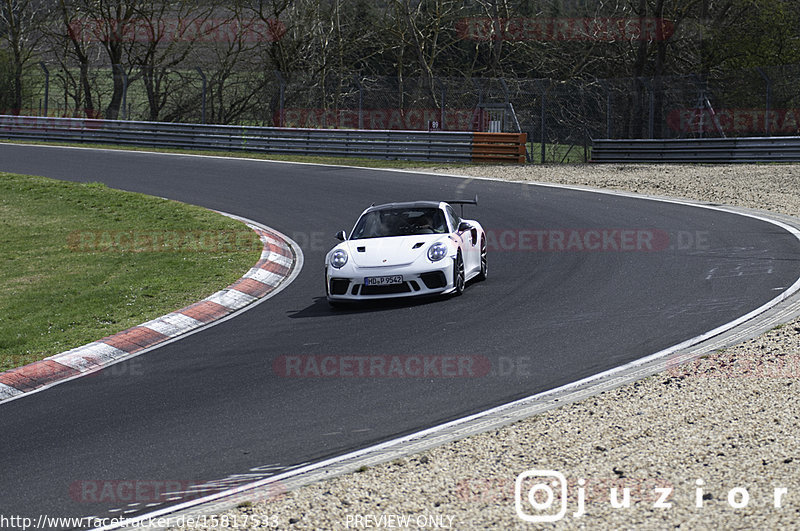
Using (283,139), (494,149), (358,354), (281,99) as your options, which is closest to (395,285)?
(358,354)

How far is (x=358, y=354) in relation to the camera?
873cm

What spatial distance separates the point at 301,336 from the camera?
9.61 metres

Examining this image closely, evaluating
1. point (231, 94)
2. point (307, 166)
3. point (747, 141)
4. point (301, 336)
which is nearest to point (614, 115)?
point (747, 141)

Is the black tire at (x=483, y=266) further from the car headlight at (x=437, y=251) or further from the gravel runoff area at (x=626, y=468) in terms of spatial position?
the gravel runoff area at (x=626, y=468)

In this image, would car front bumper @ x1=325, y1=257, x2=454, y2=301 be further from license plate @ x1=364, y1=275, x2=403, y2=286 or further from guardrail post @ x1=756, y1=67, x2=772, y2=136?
guardrail post @ x1=756, y1=67, x2=772, y2=136

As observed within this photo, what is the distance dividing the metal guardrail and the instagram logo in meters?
23.3

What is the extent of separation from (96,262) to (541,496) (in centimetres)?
1045

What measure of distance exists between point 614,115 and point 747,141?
5.25 meters

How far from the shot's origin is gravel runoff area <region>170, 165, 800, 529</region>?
4.91 meters

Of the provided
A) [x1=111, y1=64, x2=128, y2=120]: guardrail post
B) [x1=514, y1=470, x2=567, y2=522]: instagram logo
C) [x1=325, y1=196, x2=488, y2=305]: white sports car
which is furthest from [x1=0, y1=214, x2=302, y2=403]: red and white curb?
[x1=111, y1=64, x2=128, y2=120]: guardrail post

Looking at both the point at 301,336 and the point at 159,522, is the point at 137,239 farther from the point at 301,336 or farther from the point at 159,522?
the point at 159,522

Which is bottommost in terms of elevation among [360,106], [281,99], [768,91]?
[360,106]

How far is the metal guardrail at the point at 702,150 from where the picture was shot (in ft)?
87.1

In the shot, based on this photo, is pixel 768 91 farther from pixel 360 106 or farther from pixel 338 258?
pixel 338 258
